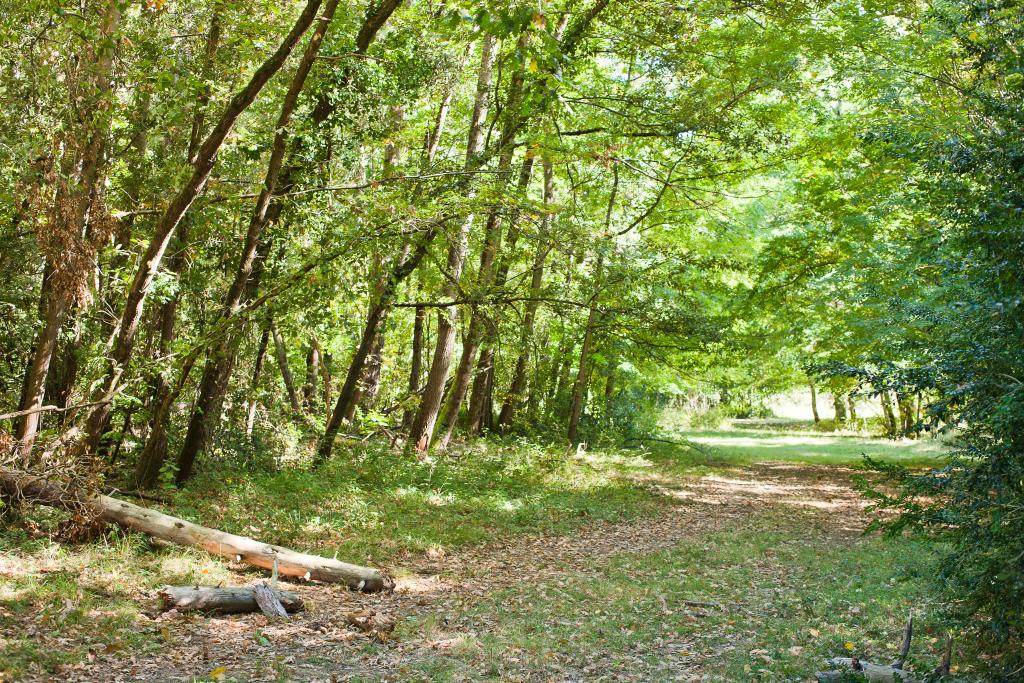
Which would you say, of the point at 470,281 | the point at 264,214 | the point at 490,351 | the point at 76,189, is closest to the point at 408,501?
the point at 470,281

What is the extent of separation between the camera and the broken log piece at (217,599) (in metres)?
6.36

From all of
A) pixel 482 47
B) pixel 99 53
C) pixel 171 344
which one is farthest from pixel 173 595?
pixel 482 47

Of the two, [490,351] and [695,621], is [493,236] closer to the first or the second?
[490,351]

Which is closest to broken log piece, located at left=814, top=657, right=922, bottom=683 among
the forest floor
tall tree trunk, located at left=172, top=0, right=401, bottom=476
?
the forest floor

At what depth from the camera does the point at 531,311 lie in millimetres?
13922

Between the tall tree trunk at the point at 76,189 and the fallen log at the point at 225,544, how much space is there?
90 centimetres

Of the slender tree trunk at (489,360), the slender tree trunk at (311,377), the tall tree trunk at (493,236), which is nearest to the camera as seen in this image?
the tall tree trunk at (493,236)

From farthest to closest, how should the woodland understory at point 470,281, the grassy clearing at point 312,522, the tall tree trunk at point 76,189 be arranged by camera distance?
the tall tree trunk at point 76,189 → the grassy clearing at point 312,522 → the woodland understory at point 470,281

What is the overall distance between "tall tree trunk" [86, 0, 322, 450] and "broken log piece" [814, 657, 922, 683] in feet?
22.7

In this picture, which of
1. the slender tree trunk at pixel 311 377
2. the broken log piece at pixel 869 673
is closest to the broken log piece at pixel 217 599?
the broken log piece at pixel 869 673

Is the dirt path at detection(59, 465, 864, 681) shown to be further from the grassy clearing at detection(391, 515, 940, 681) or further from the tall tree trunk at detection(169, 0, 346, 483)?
the tall tree trunk at detection(169, 0, 346, 483)

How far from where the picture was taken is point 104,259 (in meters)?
9.66

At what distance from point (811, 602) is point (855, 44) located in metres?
10.3

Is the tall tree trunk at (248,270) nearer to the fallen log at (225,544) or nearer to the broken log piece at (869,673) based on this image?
the fallen log at (225,544)
